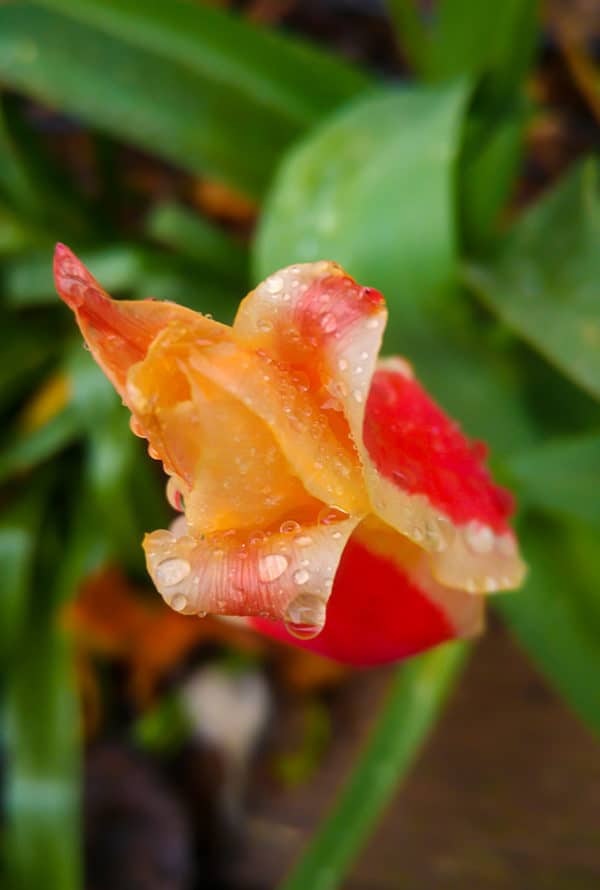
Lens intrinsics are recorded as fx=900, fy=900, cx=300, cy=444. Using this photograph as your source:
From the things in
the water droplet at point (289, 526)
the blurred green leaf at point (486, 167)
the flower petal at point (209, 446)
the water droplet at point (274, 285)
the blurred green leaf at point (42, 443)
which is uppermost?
the blurred green leaf at point (486, 167)

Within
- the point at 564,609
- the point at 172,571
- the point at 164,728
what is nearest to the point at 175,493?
the point at 172,571

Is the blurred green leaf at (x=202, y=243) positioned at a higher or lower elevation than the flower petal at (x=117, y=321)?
lower

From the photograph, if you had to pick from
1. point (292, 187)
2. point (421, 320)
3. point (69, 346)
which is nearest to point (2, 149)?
point (69, 346)

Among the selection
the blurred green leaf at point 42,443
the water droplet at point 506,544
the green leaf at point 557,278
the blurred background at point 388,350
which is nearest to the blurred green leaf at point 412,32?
the blurred background at point 388,350

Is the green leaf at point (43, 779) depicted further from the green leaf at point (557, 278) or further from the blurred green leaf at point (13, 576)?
the green leaf at point (557, 278)

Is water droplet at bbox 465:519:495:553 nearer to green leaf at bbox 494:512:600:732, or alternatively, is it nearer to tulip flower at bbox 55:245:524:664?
tulip flower at bbox 55:245:524:664

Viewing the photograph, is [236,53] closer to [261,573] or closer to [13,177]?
[13,177]
